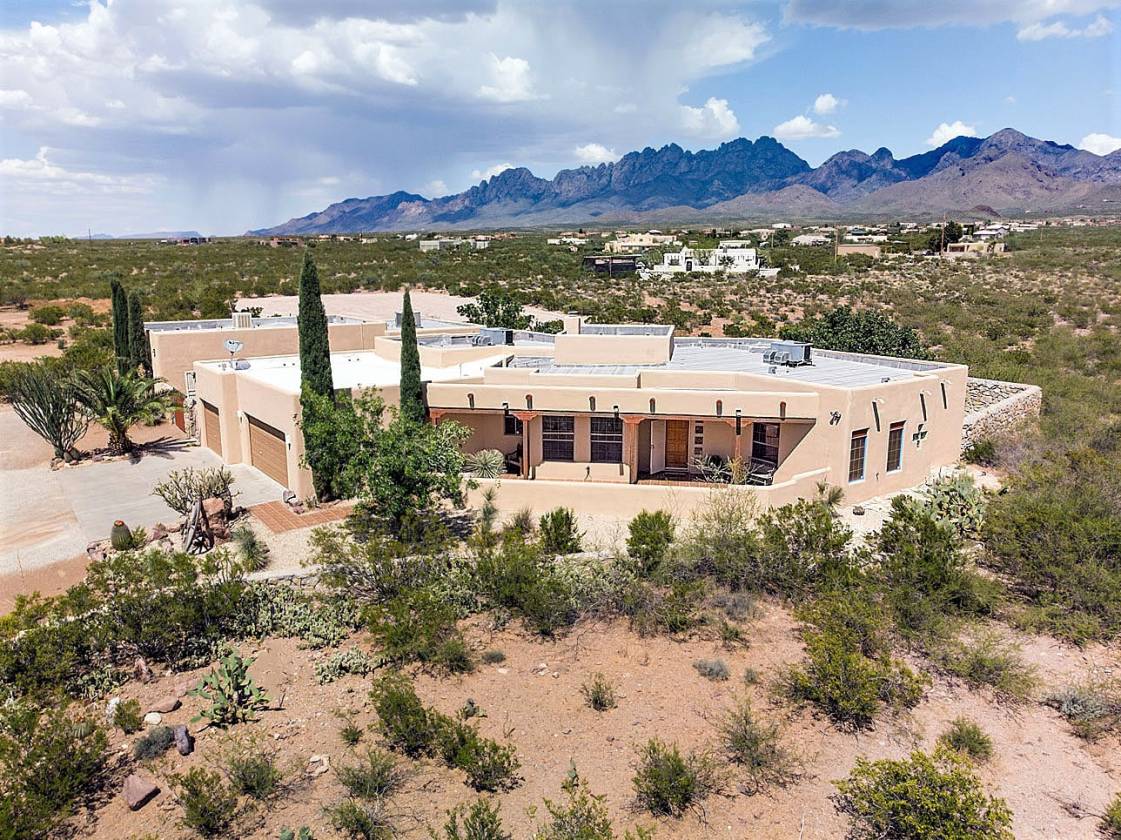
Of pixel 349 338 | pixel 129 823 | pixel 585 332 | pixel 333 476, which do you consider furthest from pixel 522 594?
pixel 349 338

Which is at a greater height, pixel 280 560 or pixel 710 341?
pixel 710 341

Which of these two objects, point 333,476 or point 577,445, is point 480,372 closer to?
point 577,445

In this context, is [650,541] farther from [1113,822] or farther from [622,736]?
[1113,822]

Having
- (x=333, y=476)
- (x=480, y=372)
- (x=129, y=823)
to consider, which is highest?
(x=480, y=372)

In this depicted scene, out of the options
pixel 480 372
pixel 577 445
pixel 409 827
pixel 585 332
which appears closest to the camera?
pixel 409 827

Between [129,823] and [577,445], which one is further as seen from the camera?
[577,445]

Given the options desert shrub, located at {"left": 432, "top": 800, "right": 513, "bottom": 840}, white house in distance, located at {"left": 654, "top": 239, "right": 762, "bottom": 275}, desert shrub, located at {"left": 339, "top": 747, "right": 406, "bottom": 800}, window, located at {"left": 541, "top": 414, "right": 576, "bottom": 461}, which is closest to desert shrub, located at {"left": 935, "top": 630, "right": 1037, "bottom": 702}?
desert shrub, located at {"left": 432, "top": 800, "right": 513, "bottom": 840}

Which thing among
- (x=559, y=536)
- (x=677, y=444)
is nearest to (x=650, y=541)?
(x=559, y=536)
